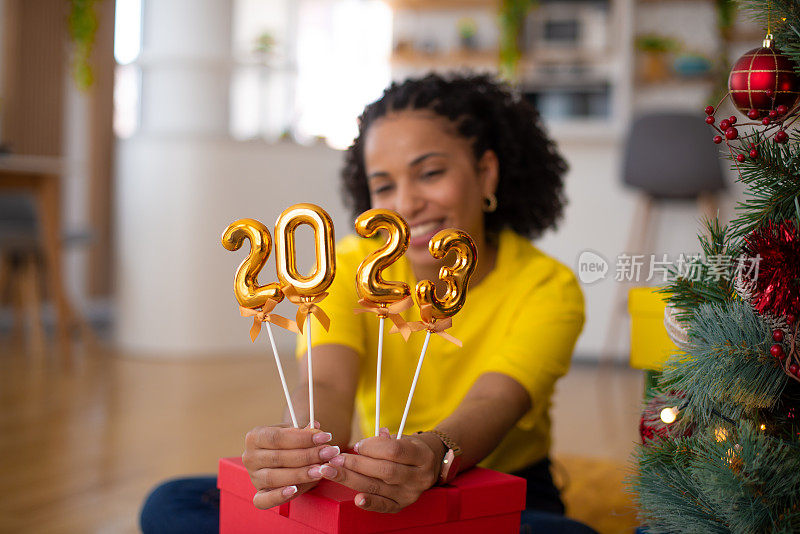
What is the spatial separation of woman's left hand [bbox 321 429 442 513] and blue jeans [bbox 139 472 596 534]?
13.4 inches

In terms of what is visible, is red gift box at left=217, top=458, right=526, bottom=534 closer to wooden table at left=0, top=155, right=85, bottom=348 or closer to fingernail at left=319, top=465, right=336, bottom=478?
fingernail at left=319, top=465, right=336, bottom=478

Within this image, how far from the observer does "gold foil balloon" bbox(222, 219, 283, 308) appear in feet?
2.31

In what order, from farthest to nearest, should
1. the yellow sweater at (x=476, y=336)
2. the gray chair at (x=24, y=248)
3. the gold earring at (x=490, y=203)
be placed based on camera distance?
the gray chair at (x=24, y=248) → the gold earring at (x=490, y=203) → the yellow sweater at (x=476, y=336)

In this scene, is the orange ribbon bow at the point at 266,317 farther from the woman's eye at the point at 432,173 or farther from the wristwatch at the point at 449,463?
the woman's eye at the point at 432,173

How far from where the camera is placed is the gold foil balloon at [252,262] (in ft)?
2.31

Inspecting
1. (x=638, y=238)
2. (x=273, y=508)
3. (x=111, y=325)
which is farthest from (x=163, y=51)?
(x=273, y=508)

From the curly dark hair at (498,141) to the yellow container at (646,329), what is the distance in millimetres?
296

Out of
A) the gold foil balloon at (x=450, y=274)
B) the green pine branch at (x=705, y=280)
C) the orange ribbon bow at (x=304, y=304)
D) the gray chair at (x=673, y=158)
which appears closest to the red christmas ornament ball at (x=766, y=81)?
the green pine branch at (x=705, y=280)

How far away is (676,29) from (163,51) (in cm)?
262

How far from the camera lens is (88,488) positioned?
69.5 inches

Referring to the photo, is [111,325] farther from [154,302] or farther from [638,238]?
[638,238]

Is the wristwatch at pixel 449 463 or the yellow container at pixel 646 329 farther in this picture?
the yellow container at pixel 646 329

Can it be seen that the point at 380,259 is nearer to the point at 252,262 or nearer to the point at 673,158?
the point at 252,262

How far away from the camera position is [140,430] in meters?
2.28
